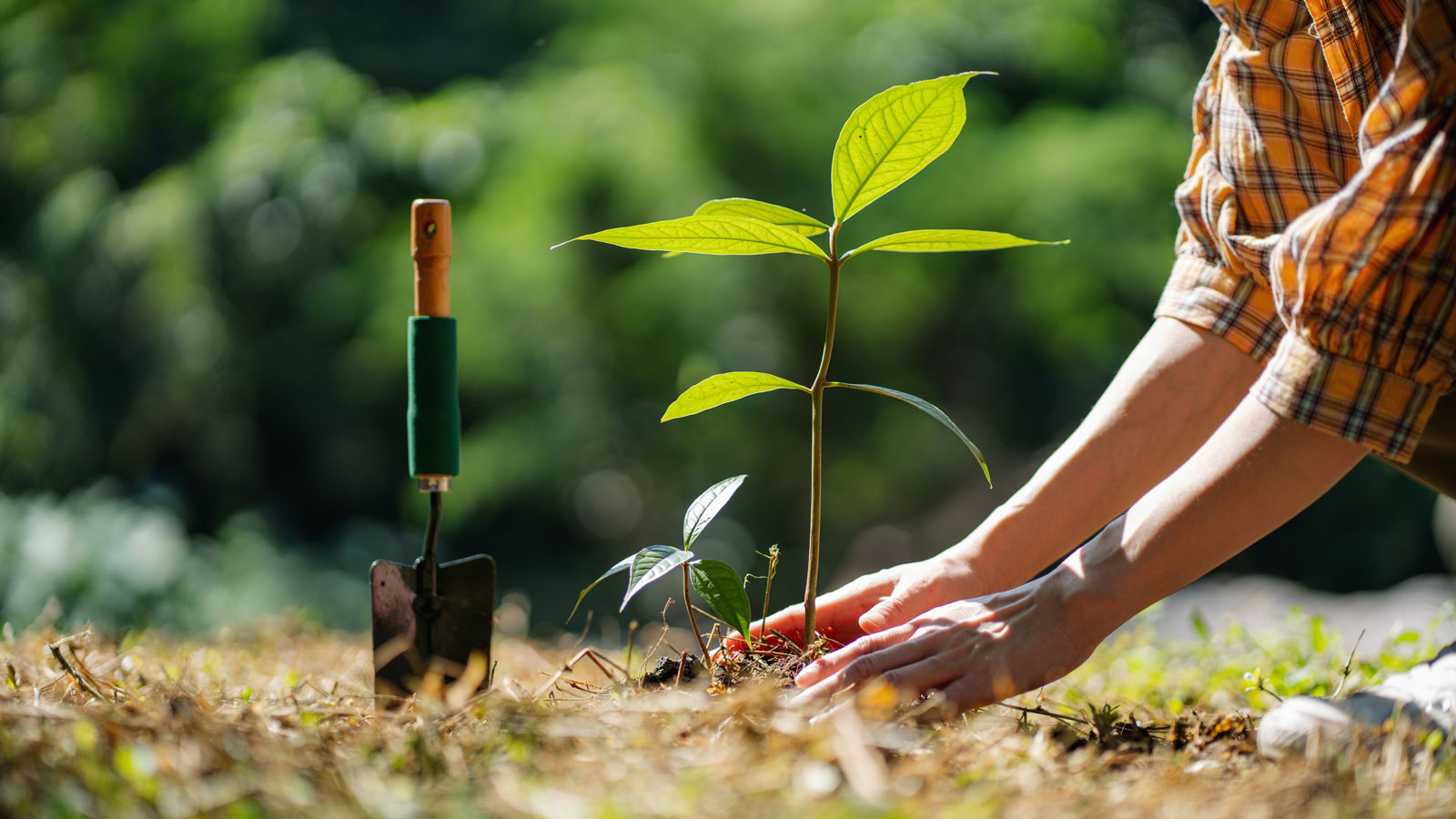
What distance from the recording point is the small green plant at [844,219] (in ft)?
3.10

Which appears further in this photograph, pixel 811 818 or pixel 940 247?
pixel 940 247

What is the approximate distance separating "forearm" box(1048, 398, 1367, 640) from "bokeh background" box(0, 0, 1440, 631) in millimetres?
3373

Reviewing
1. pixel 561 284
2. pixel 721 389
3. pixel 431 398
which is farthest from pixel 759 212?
pixel 561 284

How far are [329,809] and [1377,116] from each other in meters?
1.00

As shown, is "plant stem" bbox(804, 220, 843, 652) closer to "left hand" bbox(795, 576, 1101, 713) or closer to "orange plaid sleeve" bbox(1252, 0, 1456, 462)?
"left hand" bbox(795, 576, 1101, 713)

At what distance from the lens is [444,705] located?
2.91 ft

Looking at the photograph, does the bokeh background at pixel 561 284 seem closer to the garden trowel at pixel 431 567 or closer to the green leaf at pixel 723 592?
the garden trowel at pixel 431 567

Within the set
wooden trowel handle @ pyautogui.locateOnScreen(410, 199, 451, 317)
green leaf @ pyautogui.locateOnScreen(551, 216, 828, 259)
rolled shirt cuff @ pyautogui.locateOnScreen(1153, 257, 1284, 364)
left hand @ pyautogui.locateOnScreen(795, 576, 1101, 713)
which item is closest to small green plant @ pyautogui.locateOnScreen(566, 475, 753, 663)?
left hand @ pyautogui.locateOnScreen(795, 576, 1101, 713)

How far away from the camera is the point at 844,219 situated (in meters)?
0.97

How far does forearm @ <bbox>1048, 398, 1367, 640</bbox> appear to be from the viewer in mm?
851

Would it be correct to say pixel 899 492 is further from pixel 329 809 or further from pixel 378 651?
pixel 329 809

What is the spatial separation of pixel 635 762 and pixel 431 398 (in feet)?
A: 1.81

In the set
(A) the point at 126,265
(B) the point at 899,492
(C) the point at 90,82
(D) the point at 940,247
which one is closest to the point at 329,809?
(D) the point at 940,247

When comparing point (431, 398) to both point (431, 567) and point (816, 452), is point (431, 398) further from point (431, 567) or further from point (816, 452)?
point (816, 452)
